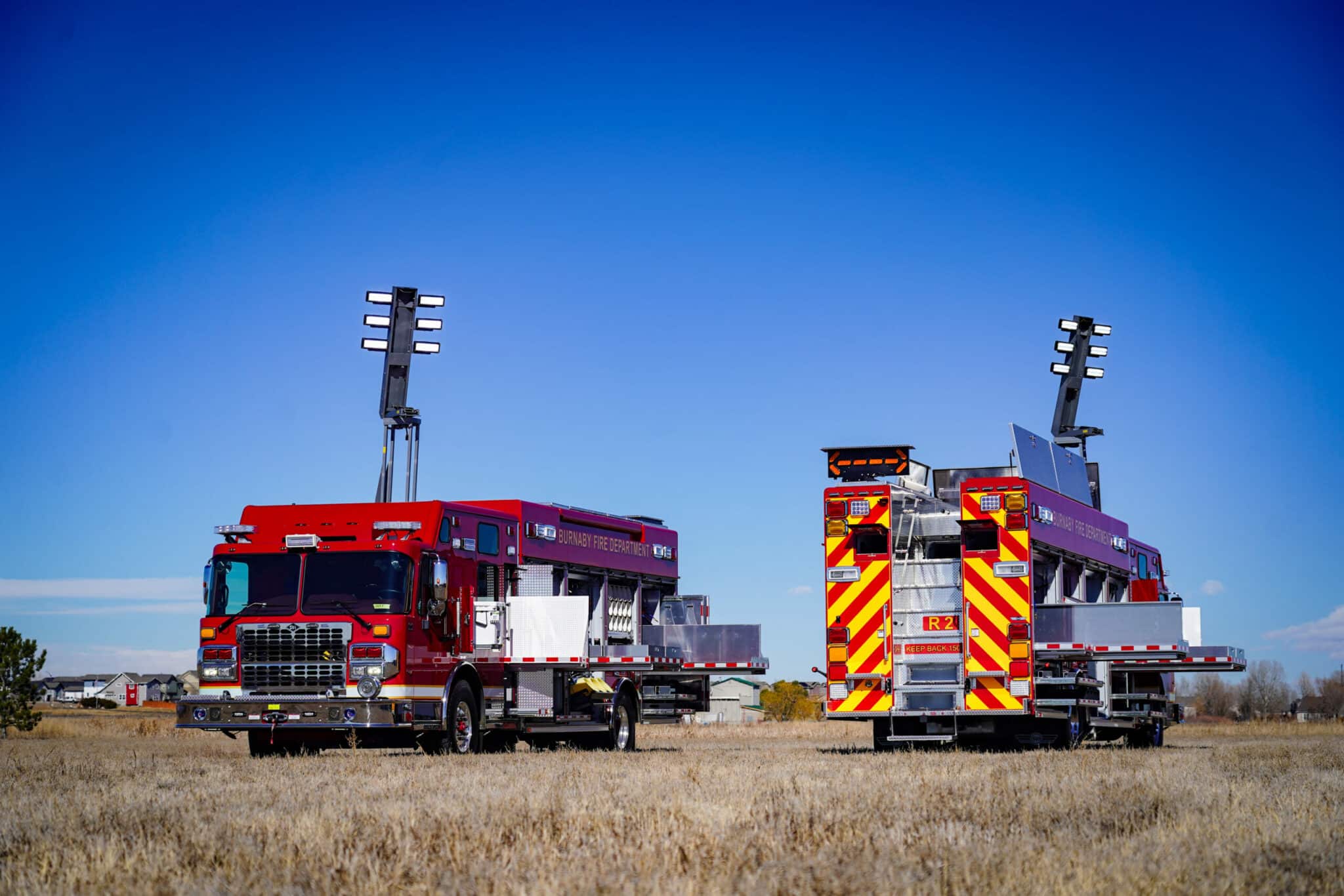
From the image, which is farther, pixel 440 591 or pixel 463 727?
pixel 463 727

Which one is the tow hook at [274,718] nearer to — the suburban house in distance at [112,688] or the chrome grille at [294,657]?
the chrome grille at [294,657]

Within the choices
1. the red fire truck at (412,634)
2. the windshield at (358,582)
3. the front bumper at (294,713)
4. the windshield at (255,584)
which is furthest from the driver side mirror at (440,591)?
the windshield at (255,584)

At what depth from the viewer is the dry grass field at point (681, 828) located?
268 inches

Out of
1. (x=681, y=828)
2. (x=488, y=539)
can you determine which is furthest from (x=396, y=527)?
(x=681, y=828)

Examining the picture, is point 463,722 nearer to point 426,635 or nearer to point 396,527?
point 426,635

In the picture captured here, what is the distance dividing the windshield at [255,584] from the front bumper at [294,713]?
3.59 feet

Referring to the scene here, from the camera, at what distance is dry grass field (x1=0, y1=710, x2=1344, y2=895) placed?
6.80 metres

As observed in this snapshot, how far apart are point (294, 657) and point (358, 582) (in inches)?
45.7

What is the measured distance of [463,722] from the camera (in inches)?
786

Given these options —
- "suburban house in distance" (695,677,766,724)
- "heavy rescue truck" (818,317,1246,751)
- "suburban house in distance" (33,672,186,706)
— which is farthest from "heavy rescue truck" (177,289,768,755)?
"suburban house in distance" (33,672,186,706)

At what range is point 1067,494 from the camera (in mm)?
21234

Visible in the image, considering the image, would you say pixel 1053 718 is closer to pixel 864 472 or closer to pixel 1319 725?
pixel 864 472

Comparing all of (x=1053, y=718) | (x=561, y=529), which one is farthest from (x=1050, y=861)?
(x=561, y=529)

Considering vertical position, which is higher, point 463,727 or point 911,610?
point 911,610
